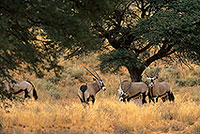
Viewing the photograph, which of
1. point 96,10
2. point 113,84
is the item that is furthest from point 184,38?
point 113,84

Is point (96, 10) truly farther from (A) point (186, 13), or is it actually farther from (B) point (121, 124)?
(A) point (186, 13)

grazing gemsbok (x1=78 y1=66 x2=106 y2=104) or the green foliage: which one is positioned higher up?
the green foliage

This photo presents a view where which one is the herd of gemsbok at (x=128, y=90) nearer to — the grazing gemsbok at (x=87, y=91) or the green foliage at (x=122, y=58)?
the grazing gemsbok at (x=87, y=91)

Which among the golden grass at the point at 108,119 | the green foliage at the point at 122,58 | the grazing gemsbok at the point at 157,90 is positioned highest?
the green foliage at the point at 122,58

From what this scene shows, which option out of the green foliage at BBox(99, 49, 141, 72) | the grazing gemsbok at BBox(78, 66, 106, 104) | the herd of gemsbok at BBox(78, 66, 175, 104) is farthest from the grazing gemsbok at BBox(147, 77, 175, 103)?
the grazing gemsbok at BBox(78, 66, 106, 104)

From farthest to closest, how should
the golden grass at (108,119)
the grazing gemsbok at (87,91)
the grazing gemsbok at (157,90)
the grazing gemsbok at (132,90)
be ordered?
the grazing gemsbok at (157,90), the grazing gemsbok at (132,90), the grazing gemsbok at (87,91), the golden grass at (108,119)

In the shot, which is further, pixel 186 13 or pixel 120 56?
pixel 120 56

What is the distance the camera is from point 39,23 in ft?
21.4

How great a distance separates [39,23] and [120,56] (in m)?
5.82

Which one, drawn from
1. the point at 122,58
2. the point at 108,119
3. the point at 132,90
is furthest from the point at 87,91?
the point at 122,58

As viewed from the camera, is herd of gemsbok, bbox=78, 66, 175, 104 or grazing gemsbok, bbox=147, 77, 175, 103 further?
→ grazing gemsbok, bbox=147, 77, 175, 103

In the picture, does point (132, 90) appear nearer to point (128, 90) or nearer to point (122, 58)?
point (128, 90)

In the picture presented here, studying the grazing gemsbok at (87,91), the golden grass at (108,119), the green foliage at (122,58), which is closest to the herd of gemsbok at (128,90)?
the grazing gemsbok at (87,91)

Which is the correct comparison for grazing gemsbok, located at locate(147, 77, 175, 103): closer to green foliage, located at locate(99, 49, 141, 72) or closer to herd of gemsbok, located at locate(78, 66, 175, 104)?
herd of gemsbok, located at locate(78, 66, 175, 104)
